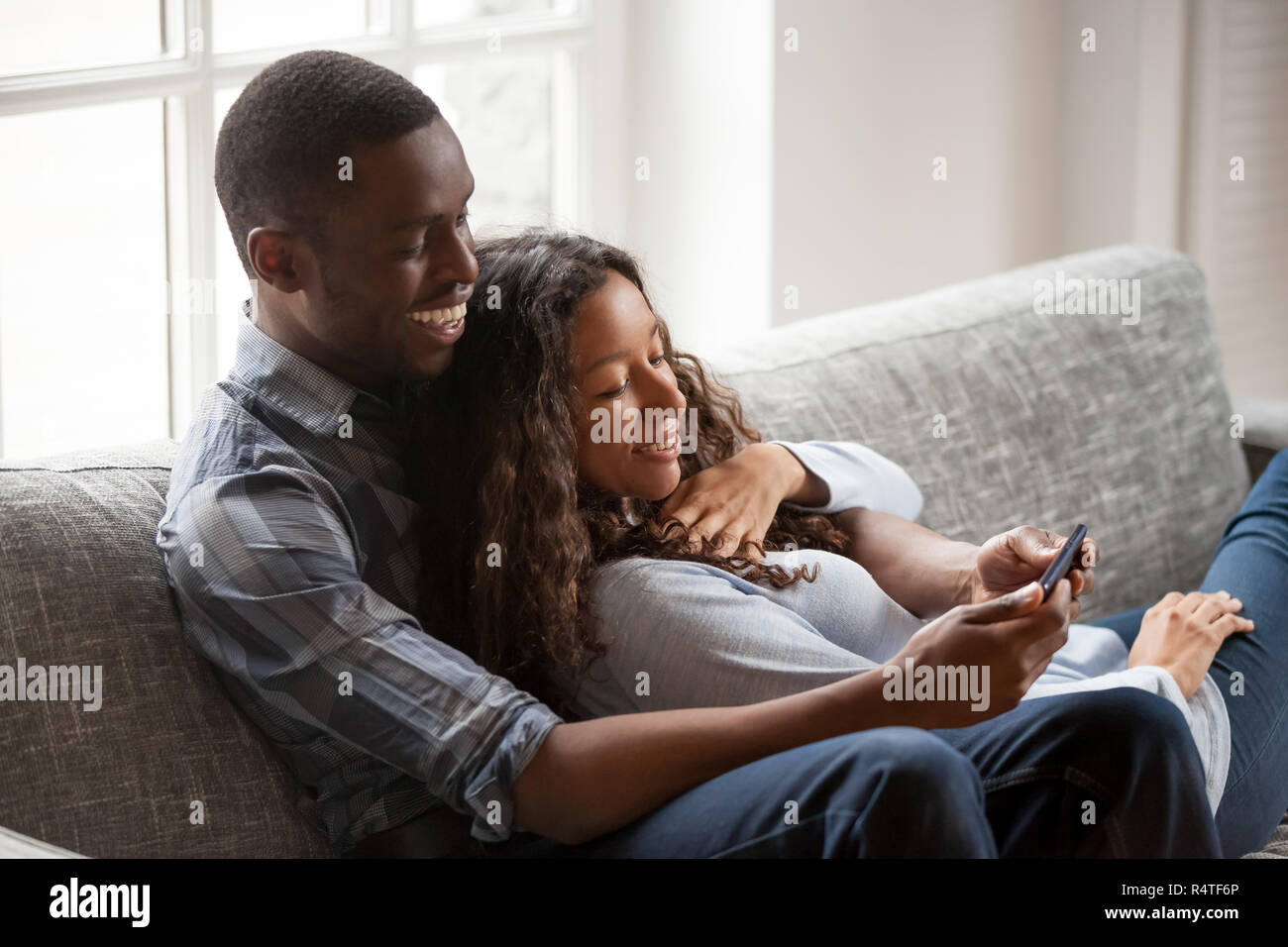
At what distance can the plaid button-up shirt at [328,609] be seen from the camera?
1060 mm

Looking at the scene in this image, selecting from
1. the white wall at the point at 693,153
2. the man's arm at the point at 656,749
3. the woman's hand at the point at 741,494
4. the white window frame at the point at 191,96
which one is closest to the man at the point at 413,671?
the man's arm at the point at 656,749

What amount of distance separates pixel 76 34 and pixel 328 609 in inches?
35.0

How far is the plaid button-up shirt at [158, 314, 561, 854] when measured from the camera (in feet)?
3.48

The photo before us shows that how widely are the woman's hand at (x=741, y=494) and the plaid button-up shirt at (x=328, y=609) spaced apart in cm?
28

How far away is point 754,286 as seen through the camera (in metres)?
2.25

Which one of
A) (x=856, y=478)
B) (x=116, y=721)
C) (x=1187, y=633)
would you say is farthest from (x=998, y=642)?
(x=116, y=721)

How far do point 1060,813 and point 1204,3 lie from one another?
6.57 feet

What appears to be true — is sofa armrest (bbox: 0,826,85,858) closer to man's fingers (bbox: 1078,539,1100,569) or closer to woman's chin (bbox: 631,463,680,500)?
woman's chin (bbox: 631,463,680,500)

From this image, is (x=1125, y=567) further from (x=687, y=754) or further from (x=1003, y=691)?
(x=687, y=754)

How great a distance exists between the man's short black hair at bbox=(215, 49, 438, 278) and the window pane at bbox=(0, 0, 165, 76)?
553 millimetres

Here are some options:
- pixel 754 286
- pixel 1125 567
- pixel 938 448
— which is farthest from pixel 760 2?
pixel 1125 567

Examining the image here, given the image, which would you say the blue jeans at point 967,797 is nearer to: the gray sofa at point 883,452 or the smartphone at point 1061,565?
the smartphone at point 1061,565

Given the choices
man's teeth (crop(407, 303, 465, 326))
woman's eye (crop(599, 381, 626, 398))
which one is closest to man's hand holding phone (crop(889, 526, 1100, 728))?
woman's eye (crop(599, 381, 626, 398))

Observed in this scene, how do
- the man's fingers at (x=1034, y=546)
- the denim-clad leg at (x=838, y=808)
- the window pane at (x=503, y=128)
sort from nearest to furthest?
1. the denim-clad leg at (x=838, y=808)
2. the man's fingers at (x=1034, y=546)
3. the window pane at (x=503, y=128)
